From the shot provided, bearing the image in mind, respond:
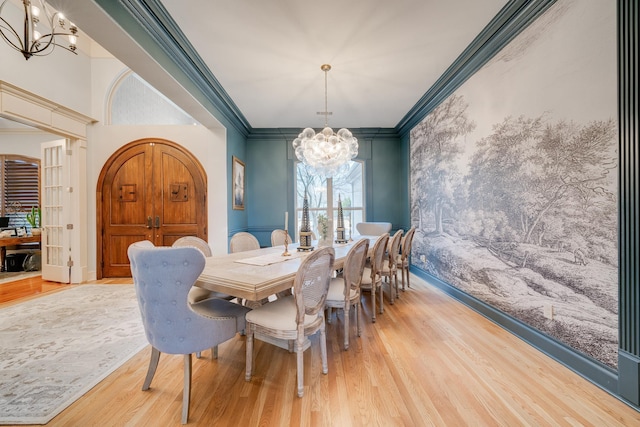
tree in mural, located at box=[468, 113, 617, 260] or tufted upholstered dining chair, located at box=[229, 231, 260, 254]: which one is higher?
tree in mural, located at box=[468, 113, 617, 260]

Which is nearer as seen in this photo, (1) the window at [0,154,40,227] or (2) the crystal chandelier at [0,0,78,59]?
(2) the crystal chandelier at [0,0,78,59]

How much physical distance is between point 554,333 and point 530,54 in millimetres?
2334

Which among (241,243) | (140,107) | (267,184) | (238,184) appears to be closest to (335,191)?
(267,184)

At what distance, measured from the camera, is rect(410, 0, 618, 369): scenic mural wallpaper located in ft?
5.43

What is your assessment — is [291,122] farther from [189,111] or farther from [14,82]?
[14,82]

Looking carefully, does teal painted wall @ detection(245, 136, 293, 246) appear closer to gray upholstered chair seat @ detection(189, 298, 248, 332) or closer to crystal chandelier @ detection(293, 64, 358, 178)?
crystal chandelier @ detection(293, 64, 358, 178)

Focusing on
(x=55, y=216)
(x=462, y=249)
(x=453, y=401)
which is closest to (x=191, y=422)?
(x=453, y=401)

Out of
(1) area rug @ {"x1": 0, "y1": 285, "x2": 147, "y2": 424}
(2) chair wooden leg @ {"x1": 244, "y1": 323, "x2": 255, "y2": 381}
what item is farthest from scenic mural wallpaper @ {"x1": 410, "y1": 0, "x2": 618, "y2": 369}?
(1) area rug @ {"x1": 0, "y1": 285, "x2": 147, "y2": 424}

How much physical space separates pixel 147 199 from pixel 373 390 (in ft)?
15.1

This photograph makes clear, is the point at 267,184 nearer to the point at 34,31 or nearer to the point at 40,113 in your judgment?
the point at 40,113

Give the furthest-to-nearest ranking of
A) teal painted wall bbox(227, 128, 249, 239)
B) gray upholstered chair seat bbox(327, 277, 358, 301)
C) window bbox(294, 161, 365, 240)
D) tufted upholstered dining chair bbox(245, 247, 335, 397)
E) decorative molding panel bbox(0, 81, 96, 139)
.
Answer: window bbox(294, 161, 365, 240) < teal painted wall bbox(227, 128, 249, 239) < decorative molding panel bbox(0, 81, 96, 139) < gray upholstered chair seat bbox(327, 277, 358, 301) < tufted upholstered dining chair bbox(245, 247, 335, 397)

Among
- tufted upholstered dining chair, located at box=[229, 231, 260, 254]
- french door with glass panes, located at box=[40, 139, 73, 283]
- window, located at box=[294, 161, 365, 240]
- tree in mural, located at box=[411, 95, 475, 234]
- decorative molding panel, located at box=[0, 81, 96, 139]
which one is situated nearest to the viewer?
tufted upholstered dining chair, located at box=[229, 231, 260, 254]

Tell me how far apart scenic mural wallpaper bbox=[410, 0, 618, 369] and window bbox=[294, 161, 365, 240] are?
2629 mm

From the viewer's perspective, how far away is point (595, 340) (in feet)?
5.61
